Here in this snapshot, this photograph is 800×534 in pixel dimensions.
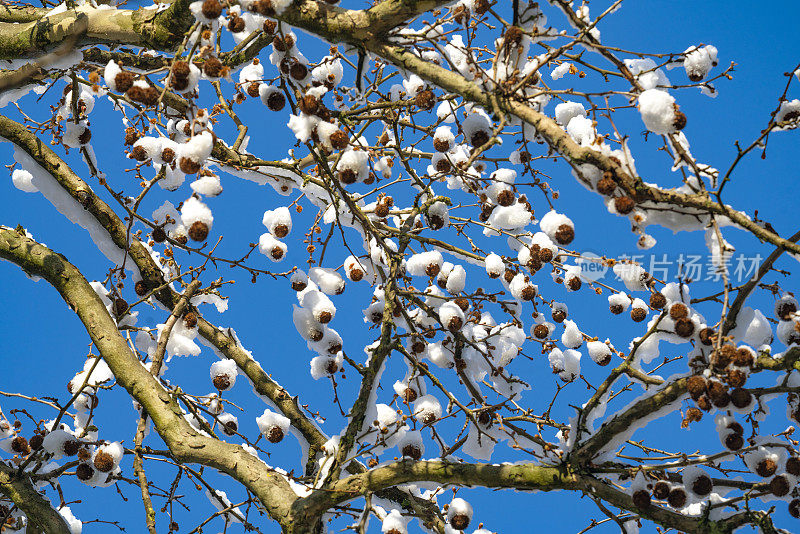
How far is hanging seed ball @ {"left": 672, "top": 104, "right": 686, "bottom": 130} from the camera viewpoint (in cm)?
244

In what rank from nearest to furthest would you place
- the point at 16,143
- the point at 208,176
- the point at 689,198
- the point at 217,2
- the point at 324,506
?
the point at 689,198
the point at 217,2
the point at 208,176
the point at 324,506
the point at 16,143

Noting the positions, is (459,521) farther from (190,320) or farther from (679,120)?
(679,120)

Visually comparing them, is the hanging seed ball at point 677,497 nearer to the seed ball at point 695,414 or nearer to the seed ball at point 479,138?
the seed ball at point 695,414

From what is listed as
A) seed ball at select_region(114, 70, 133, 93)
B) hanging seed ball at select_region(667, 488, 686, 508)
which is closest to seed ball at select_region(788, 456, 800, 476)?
hanging seed ball at select_region(667, 488, 686, 508)

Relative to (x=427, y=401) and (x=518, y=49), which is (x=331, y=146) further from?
(x=427, y=401)

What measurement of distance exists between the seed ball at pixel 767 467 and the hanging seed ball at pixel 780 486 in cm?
3

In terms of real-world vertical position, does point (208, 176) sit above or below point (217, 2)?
below

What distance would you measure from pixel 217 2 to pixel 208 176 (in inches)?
26.4

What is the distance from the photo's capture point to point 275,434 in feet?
13.5

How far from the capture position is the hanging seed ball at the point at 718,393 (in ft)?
8.09

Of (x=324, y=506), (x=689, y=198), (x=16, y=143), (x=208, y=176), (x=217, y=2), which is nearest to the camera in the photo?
(x=689, y=198)

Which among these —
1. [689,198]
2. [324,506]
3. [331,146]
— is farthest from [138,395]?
[689,198]

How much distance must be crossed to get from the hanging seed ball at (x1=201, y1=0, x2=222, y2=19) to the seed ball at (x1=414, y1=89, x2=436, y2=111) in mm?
983

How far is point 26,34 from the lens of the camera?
370cm
